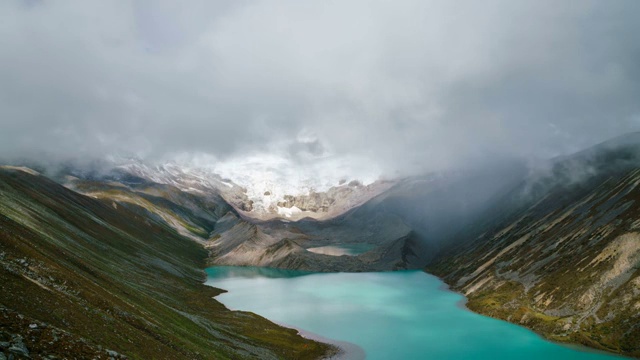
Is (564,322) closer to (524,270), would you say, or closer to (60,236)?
(524,270)

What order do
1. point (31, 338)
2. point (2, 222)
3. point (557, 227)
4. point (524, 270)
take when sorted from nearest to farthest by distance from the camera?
point (31, 338) → point (2, 222) → point (524, 270) → point (557, 227)

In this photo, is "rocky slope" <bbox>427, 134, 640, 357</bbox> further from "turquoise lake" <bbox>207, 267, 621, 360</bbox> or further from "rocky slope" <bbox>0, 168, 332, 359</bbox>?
"rocky slope" <bbox>0, 168, 332, 359</bbox>

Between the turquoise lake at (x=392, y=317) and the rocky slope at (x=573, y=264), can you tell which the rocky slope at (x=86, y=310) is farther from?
the rocky slope at (x=573, y=264)

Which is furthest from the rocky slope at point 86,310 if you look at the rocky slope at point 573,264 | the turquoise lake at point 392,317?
the rocky slope at point 573,264

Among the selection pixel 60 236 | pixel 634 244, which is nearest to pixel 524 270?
pixel 634 244

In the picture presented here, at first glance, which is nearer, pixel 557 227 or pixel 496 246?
pixel 557 227

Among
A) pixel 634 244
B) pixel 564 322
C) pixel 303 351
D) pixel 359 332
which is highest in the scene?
pixel 634 244

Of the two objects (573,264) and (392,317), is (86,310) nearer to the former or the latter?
(392,317)
